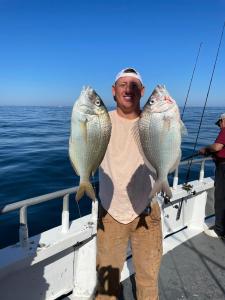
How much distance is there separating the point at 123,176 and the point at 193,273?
247cm

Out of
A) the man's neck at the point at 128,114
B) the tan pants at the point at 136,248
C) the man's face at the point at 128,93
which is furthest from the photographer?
the tan pants at the point at 136,248

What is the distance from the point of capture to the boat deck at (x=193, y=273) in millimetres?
4250

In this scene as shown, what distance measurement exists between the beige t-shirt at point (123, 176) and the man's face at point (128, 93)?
0.14 metres

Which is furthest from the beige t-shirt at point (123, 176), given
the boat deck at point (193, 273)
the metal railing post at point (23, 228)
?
the boat deck at point (193, 273)

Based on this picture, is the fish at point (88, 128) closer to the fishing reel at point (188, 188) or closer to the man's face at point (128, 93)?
the man's face at point (128, 93)

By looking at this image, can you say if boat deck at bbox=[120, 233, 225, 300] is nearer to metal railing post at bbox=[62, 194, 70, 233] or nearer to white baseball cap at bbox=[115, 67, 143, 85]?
metal railing post at bbox=[62, 194, 70, 233]

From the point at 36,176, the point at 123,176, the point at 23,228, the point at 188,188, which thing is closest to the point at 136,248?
the point at 123,176

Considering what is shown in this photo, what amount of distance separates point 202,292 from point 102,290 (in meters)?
1.58

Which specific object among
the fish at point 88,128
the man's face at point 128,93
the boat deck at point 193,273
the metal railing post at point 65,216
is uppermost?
the man's face at point 128,93

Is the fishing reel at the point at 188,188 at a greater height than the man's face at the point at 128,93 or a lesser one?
lesser

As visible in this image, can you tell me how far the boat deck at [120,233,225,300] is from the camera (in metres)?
4.25

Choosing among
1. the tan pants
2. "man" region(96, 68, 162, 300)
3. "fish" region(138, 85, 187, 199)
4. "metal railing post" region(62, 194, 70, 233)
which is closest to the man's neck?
"man" region(96, 68, 162, 300)

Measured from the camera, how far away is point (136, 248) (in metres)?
3.26

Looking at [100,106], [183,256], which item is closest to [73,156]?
[100,106]
